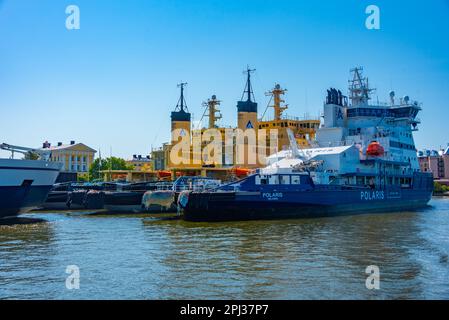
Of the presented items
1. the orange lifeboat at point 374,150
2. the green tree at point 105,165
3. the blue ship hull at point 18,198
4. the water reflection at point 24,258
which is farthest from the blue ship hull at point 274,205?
the green tree at point 105,165

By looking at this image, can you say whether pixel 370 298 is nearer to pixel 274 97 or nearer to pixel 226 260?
pixel 226 260

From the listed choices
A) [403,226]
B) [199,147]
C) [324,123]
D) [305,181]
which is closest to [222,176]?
[199,147]

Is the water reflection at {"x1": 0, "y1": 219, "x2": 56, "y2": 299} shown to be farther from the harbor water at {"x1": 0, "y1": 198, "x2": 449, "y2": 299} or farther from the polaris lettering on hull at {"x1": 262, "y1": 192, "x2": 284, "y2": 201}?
the polaris lettering on hull at {"x1": 262, "y1": 192, "x2": 284, "y2": 201}

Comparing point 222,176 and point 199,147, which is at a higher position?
point 199,147

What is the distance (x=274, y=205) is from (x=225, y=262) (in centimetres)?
1416

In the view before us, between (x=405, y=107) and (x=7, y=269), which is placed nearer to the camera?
(x=7, y=269)

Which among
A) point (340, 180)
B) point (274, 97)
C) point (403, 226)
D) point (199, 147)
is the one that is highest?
point (274, 97)

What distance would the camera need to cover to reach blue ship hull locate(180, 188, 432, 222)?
2633 cm

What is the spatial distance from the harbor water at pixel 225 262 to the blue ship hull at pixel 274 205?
3258 millimetres

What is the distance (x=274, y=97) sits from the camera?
56.1 metres

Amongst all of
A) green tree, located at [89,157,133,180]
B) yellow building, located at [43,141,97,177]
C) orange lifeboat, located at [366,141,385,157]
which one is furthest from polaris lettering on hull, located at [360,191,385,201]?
yellow building, located at [43,141,97,177]

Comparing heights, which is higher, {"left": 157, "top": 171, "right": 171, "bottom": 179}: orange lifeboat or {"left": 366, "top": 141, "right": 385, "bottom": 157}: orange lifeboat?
{"left": 366, "top": 141, "right": 385, "bottom": 157}: orange lifeboat

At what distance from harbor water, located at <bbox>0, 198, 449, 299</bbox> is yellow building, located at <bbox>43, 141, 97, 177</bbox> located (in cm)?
7301
